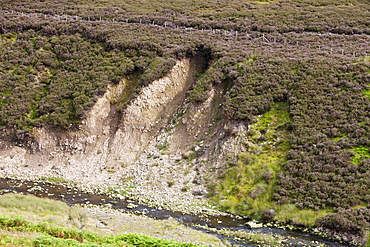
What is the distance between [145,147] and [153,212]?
13451mm

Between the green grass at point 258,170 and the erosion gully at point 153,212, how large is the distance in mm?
2000

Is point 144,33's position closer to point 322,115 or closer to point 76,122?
point 76,122

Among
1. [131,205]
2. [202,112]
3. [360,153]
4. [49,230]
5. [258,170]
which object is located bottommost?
[131,205]

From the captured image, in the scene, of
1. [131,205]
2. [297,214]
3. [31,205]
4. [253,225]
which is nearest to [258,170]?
[297,214]

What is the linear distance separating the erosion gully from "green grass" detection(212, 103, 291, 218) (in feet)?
6.56

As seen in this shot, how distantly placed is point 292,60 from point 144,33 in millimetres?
25253

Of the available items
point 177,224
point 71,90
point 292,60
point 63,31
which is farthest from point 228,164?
→ point 63,31

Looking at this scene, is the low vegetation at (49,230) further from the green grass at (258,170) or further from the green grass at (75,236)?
the green grass at (258,170)

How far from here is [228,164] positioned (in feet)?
111

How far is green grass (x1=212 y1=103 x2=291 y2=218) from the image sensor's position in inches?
1156

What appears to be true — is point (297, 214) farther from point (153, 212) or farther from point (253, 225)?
point (153, 212)

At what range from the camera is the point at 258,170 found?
31.9 meters

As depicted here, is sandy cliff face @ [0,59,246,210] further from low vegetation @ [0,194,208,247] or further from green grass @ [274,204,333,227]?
low vegetation @ [0,194,208,247]

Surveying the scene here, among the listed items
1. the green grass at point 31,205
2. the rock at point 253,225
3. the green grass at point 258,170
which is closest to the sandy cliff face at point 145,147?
the green grass at point 258,170
